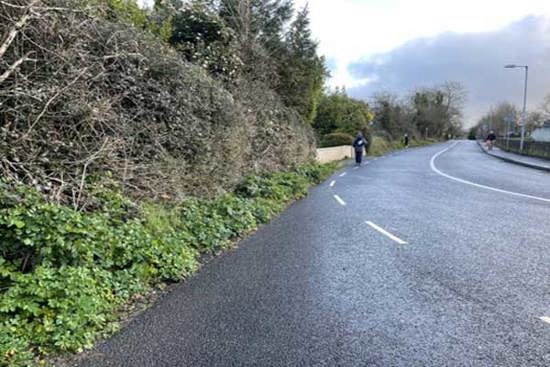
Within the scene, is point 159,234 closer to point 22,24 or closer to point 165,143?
point 165,143

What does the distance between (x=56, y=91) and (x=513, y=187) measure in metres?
14.3

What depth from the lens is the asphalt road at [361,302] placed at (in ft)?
10.6

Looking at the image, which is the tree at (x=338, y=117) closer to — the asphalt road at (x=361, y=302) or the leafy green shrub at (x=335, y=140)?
the leafy green shrub at (x=335, y=140)

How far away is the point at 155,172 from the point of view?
22.5 ft

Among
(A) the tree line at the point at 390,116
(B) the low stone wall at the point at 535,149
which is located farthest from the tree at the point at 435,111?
(B) the low stone wall at the point at 535,149

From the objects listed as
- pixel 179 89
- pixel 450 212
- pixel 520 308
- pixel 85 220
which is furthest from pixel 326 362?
pixel 450 212

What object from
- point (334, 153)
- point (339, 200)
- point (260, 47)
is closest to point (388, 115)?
point (334, 153)

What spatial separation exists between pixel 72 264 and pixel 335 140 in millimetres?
30838

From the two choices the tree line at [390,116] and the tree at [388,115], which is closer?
the tree line at [390,116]

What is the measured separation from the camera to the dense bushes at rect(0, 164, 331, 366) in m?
3.19

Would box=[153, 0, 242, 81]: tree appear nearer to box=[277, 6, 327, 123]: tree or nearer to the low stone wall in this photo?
box=[277, 6, 327, 123]: tree

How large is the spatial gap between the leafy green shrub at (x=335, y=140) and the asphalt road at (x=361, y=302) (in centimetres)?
2525

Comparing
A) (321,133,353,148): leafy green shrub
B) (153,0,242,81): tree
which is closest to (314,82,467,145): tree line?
(321,133,353,148): leafy green shrub

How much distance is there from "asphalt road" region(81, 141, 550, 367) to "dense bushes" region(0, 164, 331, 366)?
0.31 meters
